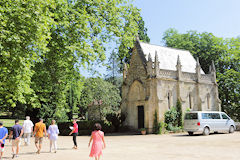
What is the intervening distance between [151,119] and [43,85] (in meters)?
11.6

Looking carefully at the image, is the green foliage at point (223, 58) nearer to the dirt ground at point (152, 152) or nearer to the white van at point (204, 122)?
the white van at point (204, 122)

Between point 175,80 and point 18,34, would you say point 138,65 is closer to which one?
point 175,80

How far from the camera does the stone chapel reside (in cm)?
2627

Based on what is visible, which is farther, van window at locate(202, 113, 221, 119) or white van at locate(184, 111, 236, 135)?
van window at locate(202, 113, 221, 119)

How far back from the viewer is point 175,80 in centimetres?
2784

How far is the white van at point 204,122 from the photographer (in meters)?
20.8

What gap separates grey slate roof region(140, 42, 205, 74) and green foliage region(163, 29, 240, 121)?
6756mm

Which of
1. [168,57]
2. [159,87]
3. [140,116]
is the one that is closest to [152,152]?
[159,87]

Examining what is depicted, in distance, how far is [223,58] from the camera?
3894cm

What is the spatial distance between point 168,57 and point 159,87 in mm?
7010

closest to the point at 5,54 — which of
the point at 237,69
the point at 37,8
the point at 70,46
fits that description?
the point at 37,8

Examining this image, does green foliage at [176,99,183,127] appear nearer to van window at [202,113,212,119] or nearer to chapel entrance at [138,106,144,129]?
chapel entrance at [138,106,144,129]

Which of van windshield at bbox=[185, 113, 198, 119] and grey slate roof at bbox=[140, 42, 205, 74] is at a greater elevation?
grey slate roof at bbox=[140, 42, 205, 74]

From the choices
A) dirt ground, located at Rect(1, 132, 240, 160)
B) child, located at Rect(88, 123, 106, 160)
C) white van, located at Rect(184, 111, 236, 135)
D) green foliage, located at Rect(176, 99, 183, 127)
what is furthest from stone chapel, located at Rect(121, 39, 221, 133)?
child, located at Rect(88, 123, 106, 160)
